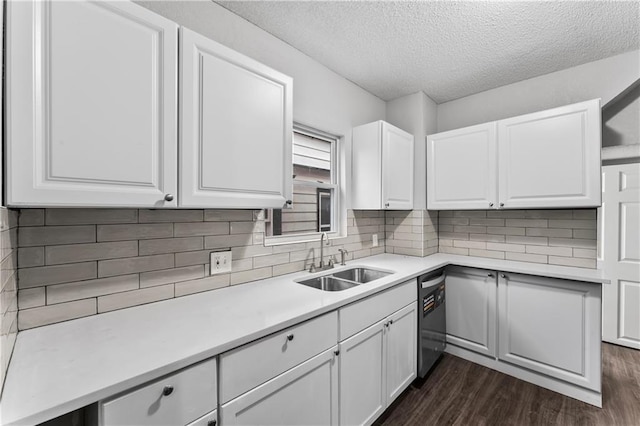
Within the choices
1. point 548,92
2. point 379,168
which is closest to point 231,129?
point 379,168

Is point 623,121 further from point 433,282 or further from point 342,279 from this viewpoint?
point 342,279

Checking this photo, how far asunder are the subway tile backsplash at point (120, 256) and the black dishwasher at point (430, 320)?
4.14 ft

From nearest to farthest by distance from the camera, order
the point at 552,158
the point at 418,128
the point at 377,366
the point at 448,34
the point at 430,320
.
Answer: the point at 377,366 < the point at 448,34 < the point at 552,158 < the point at 430,320 < the point at 418,128

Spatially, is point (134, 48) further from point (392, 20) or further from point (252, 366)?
point (392, 20)

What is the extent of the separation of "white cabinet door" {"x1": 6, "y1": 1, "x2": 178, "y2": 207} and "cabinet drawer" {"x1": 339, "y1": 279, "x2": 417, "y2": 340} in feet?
3.47

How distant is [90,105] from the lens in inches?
38.7

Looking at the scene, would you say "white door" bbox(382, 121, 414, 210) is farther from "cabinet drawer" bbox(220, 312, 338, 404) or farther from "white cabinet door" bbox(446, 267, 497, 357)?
"cabinet drawer" bbox(220, 312, 338, 404)

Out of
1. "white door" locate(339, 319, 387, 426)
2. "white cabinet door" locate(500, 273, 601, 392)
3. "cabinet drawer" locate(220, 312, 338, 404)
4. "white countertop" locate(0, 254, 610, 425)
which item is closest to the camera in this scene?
"white countertop" locate(0, 254, 610, 425)

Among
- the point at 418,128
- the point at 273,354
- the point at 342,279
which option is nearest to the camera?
the point at 273,354

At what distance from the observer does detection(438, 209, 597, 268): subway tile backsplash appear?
239cm

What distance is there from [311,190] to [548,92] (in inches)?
92.1

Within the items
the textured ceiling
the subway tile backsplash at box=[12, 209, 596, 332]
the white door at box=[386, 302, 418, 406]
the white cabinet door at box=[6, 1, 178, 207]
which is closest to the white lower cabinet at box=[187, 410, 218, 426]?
the subway tile backsplash at box=[12, 209, 596, 332]

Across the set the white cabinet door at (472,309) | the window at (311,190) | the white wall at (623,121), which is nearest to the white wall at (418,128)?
the white cabinet door at (472,309)

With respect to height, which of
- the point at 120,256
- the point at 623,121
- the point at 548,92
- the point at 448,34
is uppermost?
the point at 448,34
